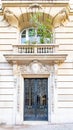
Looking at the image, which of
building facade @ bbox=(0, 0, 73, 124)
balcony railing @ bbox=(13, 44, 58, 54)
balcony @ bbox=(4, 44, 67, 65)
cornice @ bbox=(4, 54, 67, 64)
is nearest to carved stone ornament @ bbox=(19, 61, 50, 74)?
building facade @ bbox=(0, 0, 73, 124)

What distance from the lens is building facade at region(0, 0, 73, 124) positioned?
18.2 metres

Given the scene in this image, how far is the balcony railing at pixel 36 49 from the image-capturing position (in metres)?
18.5

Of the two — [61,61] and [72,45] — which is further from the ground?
[72,45]

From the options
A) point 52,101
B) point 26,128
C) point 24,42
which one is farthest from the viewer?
point 24,42

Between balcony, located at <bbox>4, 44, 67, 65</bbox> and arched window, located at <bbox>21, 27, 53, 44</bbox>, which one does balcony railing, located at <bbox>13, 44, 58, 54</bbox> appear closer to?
balcony, located at <bbox>4, 44, 67, 65</bbox>

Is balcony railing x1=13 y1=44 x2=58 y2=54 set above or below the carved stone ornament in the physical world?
above

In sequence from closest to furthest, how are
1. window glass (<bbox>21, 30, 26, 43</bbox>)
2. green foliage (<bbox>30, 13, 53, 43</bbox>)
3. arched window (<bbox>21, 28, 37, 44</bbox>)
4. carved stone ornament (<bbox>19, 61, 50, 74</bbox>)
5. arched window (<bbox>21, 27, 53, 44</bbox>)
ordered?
carved stone ornament (<bbox>19, 61, 50, 74</bbox>), green foliage (<bbox>30, 13, 53, 43</bbox>), arched window (<bbox>21, 27, 53, 44</bbox>), arched window (<bbox>21, 28, 37, 44</bbox>), window glass (<bbox>21, 30, 26, 43</bbox>)

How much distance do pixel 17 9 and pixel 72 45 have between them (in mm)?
4430

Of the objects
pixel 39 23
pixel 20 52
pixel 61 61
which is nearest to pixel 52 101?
pixel 61 61

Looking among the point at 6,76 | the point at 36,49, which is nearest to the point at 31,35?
the point at 36,49

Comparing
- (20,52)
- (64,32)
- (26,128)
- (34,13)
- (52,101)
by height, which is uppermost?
(34,13)

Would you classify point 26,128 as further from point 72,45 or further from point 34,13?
point 34,13

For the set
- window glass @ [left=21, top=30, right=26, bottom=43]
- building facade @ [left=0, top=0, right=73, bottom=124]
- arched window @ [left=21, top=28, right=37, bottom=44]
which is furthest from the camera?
window glass @ [left=21, top=30, right=26, bottom=43]

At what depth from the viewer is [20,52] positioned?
18688 mm
